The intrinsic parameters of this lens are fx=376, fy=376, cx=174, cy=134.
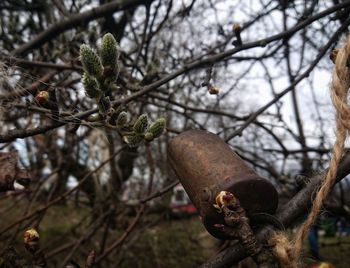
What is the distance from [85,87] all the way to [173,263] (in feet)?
12.5

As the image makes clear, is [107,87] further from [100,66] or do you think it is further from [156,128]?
[156,128]

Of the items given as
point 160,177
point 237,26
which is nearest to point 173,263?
point 160,177

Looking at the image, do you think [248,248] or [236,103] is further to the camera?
[236,103]

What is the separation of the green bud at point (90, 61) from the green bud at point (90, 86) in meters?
0.01

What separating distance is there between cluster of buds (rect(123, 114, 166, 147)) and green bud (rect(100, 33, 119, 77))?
15 cm

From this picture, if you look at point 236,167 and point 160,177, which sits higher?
point 236,167

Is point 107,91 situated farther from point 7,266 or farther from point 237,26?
point 237,26

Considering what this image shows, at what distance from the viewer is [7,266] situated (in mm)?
993

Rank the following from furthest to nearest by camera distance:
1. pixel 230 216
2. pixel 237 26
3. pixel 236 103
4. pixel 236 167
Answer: pixel 236 103, pixel 237 26, pixel 236 167, pixel 230 216

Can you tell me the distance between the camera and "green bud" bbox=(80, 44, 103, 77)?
0.91m

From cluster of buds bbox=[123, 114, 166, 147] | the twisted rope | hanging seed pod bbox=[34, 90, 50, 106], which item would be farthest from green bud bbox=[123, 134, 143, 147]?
the twisted rope

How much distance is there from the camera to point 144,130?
104 centimetres

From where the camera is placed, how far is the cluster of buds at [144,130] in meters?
1.02

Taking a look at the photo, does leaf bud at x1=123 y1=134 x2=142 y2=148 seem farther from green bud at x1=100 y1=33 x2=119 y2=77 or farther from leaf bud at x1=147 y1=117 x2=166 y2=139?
green bud at x1=100 y1=33 x2=119 y2=77
